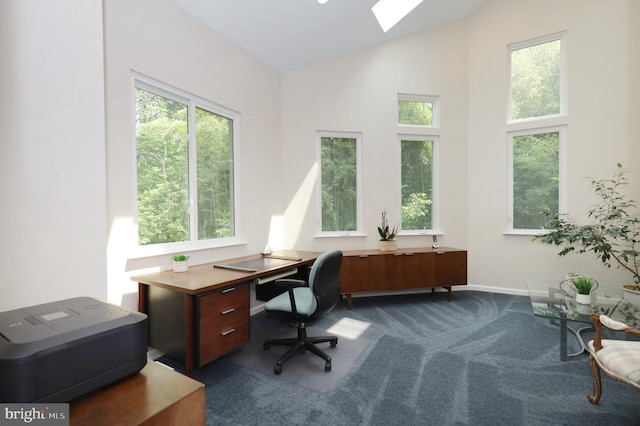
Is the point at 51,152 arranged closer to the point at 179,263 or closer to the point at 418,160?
the point at 179,263

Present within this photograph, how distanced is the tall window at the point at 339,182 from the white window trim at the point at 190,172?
1318mm

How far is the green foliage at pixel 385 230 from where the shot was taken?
4262mm

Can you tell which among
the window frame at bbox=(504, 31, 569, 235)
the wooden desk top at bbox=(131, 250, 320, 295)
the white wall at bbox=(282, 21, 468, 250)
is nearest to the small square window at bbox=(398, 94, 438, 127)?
the white wall at bbox=(282, 21, 468, 250)

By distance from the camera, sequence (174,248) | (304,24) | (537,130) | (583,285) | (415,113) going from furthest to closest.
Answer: (415,113) → (537,130) → (304,24) → (174,248) → (583,285)

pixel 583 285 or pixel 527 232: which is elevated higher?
pixel 527 232

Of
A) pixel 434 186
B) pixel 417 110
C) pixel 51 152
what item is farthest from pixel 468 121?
pixel 51 152

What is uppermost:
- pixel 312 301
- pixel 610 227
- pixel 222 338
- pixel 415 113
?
pixel 415 113

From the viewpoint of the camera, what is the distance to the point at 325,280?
243 centimetres

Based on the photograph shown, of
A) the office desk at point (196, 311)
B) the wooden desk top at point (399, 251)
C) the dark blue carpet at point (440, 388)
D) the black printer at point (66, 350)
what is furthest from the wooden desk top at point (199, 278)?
the wooden desk top at point (399, 251)

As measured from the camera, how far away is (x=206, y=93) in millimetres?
3086

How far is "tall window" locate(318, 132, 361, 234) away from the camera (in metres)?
4.42

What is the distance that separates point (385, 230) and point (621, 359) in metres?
2.81

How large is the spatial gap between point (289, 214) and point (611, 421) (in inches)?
139

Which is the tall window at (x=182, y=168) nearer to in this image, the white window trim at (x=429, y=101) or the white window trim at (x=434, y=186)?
the white window trim at (x=434, y=186)
